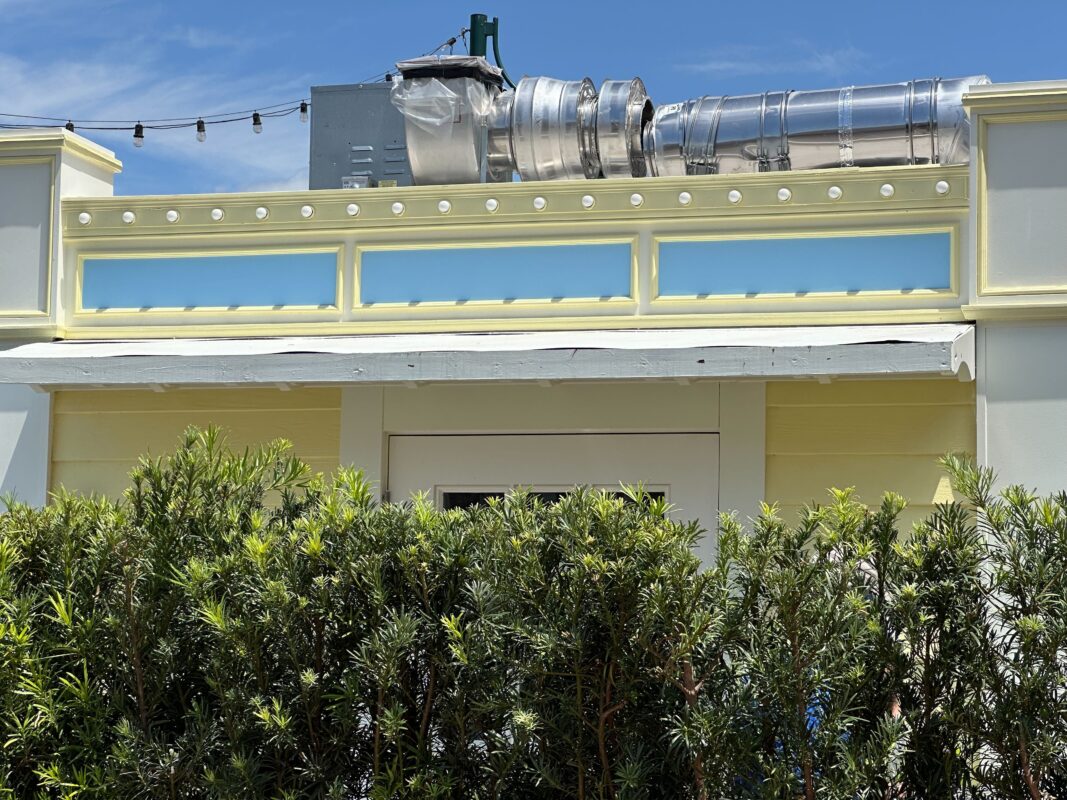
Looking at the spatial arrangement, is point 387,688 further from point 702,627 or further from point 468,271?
point 468,271

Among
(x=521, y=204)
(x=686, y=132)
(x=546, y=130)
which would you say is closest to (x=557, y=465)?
(x=521, y=204)

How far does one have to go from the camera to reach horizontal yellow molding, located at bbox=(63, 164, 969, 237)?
277 inches

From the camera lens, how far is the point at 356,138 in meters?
9.80

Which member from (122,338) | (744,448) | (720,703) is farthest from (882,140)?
(720,703)

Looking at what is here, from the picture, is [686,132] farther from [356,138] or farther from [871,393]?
[871,393]

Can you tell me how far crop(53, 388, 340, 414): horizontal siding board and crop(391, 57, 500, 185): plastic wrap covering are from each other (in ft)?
5.32

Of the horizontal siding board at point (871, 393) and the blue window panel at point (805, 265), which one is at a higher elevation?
the blue window panel at point (805, 265)

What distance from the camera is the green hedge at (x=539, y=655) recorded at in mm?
3783

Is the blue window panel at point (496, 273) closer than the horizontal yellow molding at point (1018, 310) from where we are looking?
No

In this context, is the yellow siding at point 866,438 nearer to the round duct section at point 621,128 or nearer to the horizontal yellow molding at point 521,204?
the horizontal yellow molding at point 521,204

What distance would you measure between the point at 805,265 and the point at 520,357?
61.6 inches

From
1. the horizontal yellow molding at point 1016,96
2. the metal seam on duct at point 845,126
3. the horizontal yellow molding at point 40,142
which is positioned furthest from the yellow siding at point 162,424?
the horizontal yellow molding at point 1016,96

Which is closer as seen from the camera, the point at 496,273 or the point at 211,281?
the point at 496,273

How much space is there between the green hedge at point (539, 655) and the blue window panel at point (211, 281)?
3490 millimetres
